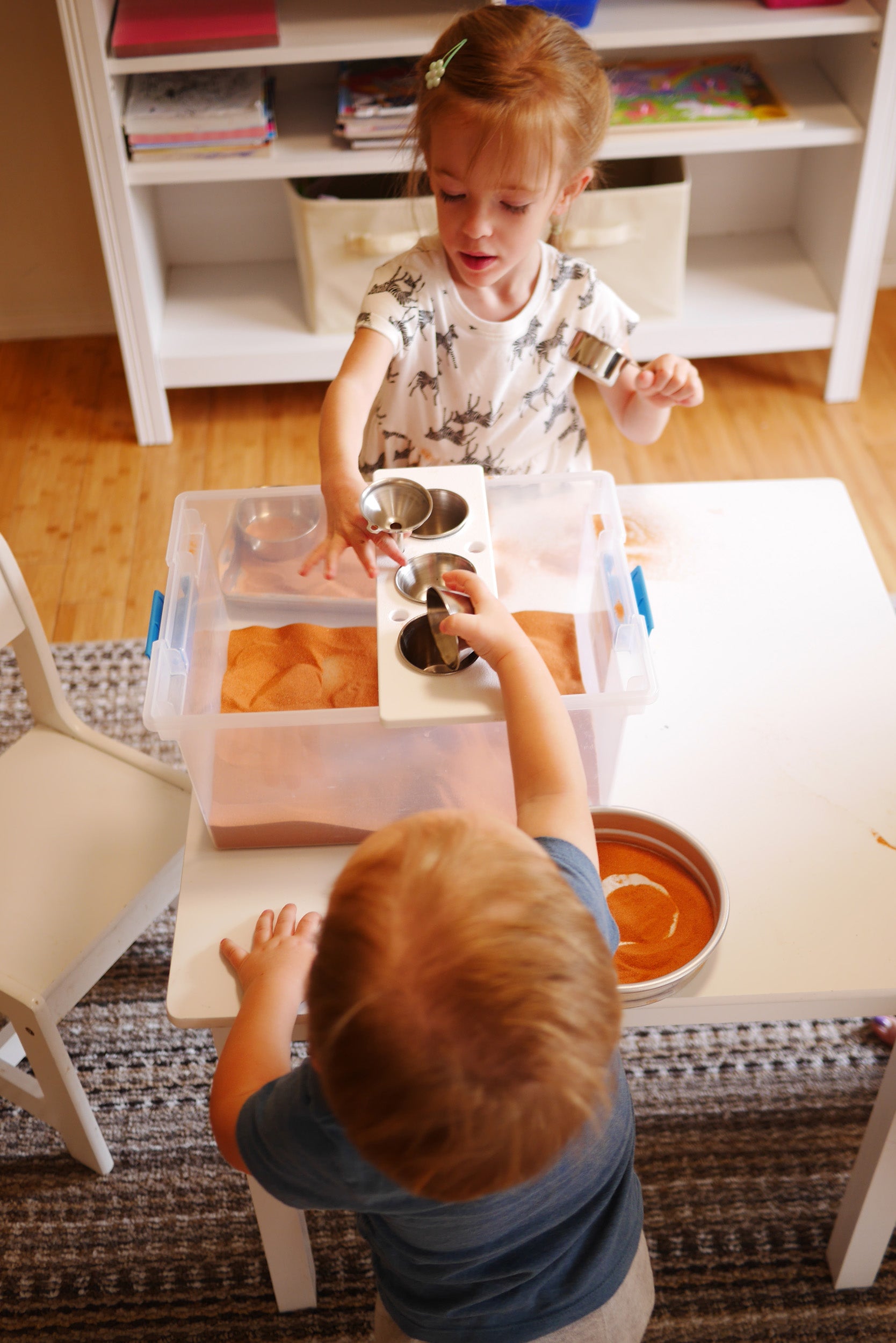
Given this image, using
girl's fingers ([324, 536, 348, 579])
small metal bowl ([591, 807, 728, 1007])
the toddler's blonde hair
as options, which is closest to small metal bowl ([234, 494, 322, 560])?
girl's fingers ([324, 536, 348, 579])

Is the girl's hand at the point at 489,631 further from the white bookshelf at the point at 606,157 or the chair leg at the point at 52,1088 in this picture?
the white bookshelf at the point at 606,157

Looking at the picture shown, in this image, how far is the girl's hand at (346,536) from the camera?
934mm

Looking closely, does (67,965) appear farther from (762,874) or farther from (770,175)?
(770,175)

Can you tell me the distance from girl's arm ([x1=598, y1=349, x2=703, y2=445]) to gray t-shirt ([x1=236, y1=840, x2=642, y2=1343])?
0.63 metres

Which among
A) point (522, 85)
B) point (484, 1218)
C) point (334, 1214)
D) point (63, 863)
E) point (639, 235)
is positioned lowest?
Answer: point (334, 1214)

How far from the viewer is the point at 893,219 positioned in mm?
2562

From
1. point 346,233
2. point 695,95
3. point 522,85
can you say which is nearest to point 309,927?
point 522,85

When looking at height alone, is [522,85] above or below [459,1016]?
above

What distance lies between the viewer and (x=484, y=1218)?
0.70 metres

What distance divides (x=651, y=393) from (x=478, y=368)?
0.76 ft

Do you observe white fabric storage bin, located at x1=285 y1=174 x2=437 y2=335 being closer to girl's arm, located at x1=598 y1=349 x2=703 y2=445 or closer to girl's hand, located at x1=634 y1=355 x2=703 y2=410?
girl's arm, located at x1=598 y1=349 x2=703 y2=445

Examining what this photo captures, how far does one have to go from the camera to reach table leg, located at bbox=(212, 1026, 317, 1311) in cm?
104

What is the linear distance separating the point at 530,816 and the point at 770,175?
2.19 meters

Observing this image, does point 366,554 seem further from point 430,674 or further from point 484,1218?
point 484,1218
